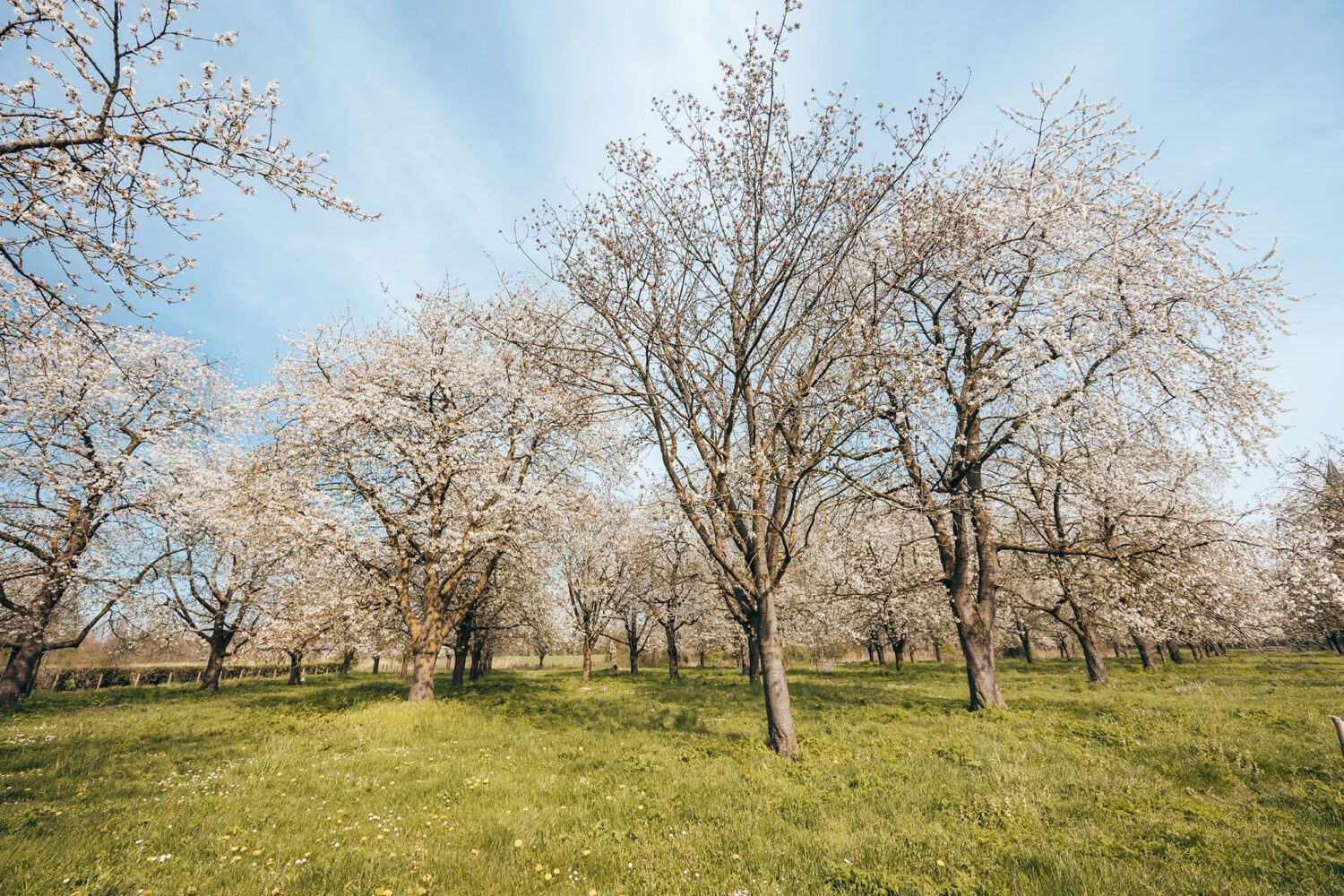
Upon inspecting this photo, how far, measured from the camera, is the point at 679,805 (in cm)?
777

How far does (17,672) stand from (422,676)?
55.6 ft

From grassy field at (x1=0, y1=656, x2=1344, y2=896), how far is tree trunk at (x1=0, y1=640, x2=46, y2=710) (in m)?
8.31

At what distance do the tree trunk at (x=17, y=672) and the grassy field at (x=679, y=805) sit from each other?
8.31 m


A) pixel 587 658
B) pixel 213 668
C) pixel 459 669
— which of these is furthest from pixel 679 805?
pixel 213 668

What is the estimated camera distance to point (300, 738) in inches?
483

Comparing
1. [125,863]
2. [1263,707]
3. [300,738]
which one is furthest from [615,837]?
[1263,707]

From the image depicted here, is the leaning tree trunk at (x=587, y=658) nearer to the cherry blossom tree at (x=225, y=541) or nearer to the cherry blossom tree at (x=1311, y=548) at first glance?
the cherry blossom tree at (x=225, y=541)

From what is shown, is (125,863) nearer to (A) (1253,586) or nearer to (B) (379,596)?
(B) (379,596)

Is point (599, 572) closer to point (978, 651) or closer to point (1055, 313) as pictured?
point (978, 651)

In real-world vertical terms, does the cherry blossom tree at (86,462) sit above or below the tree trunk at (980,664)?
above

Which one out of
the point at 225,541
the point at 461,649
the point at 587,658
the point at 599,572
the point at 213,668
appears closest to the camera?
the point at 225,541

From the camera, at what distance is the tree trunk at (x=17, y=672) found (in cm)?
1927

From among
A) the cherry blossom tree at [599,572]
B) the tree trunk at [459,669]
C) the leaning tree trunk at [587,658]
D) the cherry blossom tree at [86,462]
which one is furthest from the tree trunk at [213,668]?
the leaning tree trunk at [587,658]

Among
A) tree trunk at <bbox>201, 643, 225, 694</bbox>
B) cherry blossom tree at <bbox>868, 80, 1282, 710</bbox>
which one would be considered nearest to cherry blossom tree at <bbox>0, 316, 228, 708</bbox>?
tree trunk at <bbox>201, 643, 225, 694</bbox>
